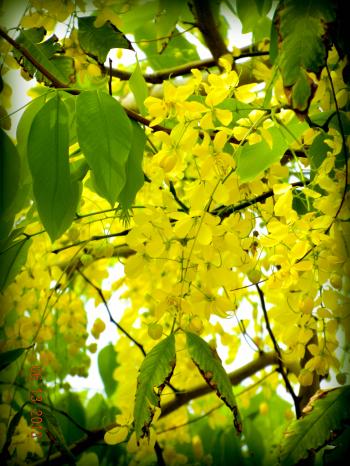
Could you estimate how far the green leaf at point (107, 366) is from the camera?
130 centimetres

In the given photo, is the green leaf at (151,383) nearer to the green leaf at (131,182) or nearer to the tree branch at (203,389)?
the green leaf at (131,182)

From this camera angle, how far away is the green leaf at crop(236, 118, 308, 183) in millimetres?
549

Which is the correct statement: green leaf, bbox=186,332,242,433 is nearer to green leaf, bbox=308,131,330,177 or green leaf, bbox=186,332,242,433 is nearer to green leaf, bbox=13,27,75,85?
green leaf, bbox=308,131,330,177

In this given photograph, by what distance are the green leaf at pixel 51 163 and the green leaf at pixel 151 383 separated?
13 centimetres

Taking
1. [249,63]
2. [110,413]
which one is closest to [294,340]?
[249,63]

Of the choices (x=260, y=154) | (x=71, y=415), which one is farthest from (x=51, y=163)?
(x=71, y=415)

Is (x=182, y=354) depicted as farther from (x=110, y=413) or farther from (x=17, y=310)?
(x=110, y=413)

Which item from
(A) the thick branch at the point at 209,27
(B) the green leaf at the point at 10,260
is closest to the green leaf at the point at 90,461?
(B) the green leaf at the point at 10,260

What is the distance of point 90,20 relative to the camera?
0.67 metres

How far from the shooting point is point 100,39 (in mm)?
650

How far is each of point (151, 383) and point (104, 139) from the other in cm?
20

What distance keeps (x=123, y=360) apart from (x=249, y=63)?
Result: 1.86 ft

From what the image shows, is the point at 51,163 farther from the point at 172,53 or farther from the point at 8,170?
the point at 172,53

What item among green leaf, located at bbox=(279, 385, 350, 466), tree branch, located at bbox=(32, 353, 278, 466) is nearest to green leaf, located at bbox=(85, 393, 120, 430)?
tree branch, located at bbox=(32, 353, 278, 466)
